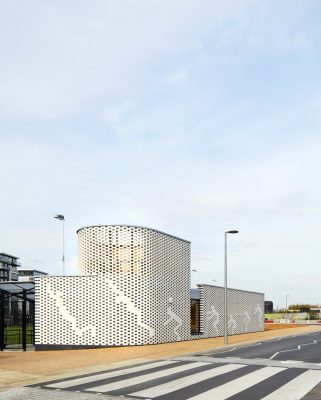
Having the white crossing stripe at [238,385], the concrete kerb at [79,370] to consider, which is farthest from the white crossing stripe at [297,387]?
the concrete kerb at [79,370]

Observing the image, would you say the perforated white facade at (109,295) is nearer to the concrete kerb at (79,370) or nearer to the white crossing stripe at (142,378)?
the concrete kerb at (79,370)

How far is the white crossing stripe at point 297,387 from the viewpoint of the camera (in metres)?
12.5

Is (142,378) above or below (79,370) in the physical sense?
above

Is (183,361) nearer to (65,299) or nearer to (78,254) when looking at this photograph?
(65,299)

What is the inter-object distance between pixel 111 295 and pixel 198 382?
47.1ft

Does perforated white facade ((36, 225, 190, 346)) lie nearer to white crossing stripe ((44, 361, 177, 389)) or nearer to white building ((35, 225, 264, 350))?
white building ((35, 225, 264, 350))

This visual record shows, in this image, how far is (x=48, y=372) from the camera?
58.2 feet

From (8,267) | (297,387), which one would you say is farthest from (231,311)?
(8,267)

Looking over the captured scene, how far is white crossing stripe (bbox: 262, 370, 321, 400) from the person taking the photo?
41.1ft

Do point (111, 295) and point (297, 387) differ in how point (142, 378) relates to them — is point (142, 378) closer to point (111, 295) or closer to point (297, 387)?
point (297, 387)

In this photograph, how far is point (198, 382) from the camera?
14.9 metres

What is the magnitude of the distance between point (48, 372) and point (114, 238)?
1285 cm

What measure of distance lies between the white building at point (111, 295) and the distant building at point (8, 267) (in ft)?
464

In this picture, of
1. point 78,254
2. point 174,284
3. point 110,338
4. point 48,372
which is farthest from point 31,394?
point 174,284
